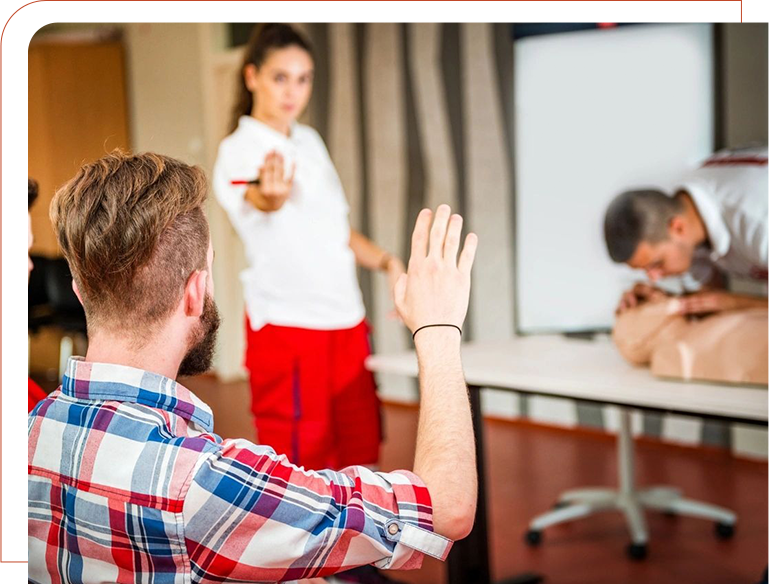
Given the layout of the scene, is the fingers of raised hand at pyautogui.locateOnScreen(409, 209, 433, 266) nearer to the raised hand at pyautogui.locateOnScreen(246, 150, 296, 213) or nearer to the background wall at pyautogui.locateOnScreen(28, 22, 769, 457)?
the raised hand at pyautogui.locateOnScreen(246, 150, 296, 213)

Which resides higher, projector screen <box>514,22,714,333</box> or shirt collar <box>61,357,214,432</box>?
projector screen <box>514,22,714,333</box>

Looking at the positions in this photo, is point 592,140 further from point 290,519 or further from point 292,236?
point 290,519

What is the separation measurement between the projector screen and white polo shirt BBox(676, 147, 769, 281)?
0.84ft

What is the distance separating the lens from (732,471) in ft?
10.3

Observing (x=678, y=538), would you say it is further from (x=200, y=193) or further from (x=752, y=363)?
(x=200, y=193)

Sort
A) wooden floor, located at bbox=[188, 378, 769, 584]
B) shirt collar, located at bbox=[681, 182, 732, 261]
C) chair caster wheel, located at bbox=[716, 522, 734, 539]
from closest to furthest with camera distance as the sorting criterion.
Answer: shirt collar, located at bbox=[681, 182, 732, 261]
wooden floor, located at bbox=[188, 378, 769, 584]
chair caster wheel, located at bbox=[716, 522, 734, 539]

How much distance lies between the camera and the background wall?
308cm

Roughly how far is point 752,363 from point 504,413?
7.76 ft

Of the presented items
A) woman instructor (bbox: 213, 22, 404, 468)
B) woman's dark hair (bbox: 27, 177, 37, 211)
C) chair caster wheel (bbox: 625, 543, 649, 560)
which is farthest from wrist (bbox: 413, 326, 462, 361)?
chair caster wheel (bbox: 625, 543, 649, 560)

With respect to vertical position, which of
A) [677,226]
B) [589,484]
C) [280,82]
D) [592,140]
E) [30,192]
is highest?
[280,82]

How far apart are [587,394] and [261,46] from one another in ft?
3.85

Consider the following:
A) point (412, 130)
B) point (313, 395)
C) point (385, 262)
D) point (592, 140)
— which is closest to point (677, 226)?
point (592, 140)

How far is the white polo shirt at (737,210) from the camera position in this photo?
2193 mm

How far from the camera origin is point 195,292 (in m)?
0.93
